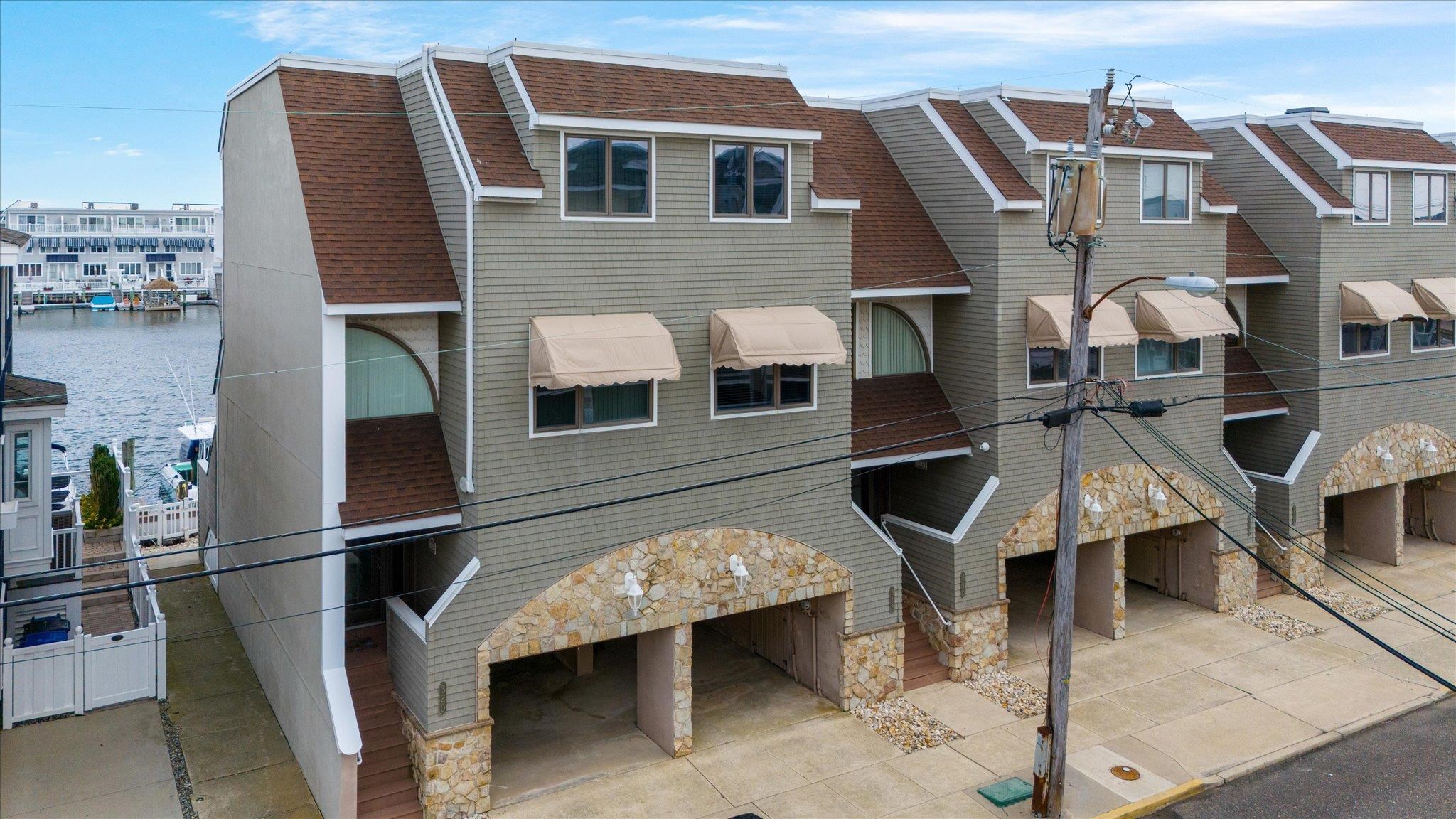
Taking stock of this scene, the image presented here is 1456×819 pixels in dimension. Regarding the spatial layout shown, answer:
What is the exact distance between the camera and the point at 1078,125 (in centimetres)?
2184

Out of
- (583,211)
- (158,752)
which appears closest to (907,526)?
(583,211)

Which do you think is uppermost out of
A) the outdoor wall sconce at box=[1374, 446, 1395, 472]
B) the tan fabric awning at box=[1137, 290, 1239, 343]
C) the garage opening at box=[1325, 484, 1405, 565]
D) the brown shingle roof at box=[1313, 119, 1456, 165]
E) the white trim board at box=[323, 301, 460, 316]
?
the brown shingle roof at box=[1313, 119, 1456, 165]

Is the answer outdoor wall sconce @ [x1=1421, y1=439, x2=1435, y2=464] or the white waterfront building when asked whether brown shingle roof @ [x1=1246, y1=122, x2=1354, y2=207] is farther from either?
the white waterfront building

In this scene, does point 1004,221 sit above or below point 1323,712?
above

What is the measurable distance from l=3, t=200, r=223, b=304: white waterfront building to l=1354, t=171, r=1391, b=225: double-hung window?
4248 inches

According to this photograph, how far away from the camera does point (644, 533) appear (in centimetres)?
1686

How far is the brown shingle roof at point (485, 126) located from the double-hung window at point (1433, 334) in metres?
22.1

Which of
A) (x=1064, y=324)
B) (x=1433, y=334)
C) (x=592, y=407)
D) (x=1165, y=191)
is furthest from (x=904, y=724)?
(x=1433, y=334)

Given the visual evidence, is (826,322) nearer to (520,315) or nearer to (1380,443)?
(520,315)

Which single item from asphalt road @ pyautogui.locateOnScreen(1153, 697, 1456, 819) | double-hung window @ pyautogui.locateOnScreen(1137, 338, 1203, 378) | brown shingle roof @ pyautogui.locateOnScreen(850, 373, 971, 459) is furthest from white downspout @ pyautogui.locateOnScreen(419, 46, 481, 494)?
double-hung window @ pyautogui.locateOnScreen(1137, 338, 1203, 378)

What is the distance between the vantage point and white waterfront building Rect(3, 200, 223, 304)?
112 m

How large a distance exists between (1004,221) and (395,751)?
13.3m

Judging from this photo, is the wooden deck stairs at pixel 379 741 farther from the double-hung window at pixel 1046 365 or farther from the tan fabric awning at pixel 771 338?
the double-hung window at pixel 1046 365

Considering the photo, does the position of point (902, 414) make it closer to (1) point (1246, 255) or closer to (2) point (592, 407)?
(2) point (592, 407)
